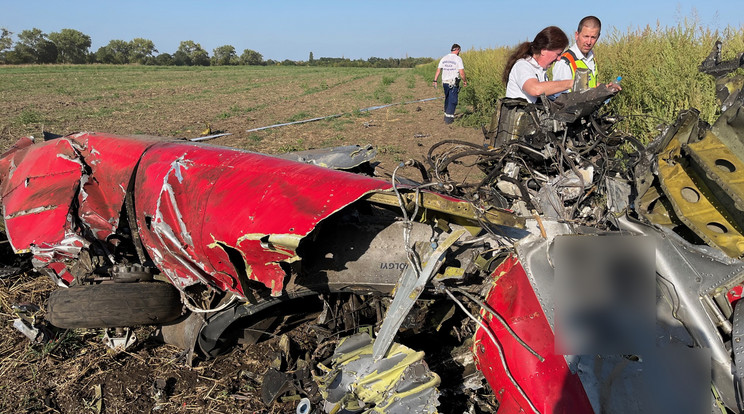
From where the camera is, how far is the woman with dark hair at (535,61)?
392 centimetres

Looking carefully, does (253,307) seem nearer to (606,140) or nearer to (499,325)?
(499,325)

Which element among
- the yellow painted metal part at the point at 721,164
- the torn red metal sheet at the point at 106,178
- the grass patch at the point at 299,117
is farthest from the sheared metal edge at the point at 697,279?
the grass patch at the point at 299,117

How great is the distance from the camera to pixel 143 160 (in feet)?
9.36

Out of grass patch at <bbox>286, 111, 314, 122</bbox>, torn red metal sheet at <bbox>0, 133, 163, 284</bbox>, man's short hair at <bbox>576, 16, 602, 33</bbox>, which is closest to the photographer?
torn red metal sheet at <bbox>0, 133, 163, 284</bbox>

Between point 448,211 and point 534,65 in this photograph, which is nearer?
point 448,211

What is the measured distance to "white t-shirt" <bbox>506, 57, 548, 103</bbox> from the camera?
13.2 ft

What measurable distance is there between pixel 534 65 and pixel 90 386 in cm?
439

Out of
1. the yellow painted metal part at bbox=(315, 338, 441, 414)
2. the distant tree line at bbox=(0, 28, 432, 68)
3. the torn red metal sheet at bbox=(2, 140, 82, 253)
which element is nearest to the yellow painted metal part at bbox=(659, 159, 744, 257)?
the yellow painted metal part at bbox=(315, 338, 441, 414)

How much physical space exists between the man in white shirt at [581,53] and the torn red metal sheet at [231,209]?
318cm

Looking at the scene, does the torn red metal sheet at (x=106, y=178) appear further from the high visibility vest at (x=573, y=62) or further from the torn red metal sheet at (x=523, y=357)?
the high visibility vest at (x=573, y=62)

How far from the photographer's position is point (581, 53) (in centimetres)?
450

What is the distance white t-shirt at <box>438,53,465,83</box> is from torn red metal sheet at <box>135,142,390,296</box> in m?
9.82

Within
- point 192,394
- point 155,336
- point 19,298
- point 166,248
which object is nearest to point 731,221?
point 166,248

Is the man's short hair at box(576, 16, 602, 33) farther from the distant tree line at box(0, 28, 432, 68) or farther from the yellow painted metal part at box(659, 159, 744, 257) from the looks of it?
the distant tree line at box(0, 28, 432, 68)
